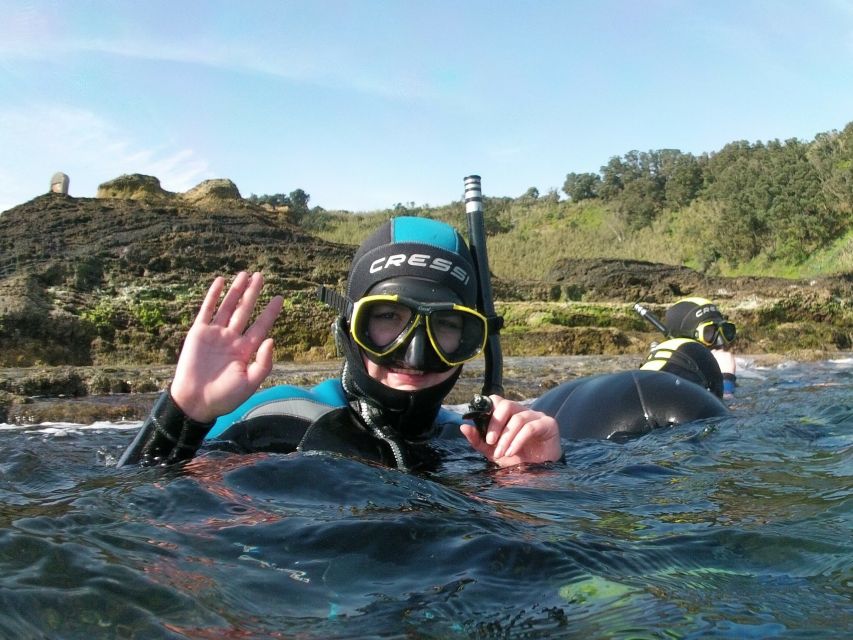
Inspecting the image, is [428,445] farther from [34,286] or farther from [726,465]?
[34,286]

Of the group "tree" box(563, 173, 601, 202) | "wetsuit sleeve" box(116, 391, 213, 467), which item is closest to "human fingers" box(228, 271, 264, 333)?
"wetsuit sleeve" box(116, 391, 213, 467)

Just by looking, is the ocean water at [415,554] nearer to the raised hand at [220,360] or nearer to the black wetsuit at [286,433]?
the black wetsuit at [286,433]

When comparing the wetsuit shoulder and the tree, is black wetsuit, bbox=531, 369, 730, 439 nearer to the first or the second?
the wetsuit shoulder

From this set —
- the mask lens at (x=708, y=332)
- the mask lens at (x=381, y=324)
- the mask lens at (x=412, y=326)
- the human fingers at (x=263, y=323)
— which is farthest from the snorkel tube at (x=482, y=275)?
the mask lens at (x=708, y=332)

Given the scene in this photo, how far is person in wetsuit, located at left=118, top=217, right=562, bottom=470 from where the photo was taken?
8.27ft

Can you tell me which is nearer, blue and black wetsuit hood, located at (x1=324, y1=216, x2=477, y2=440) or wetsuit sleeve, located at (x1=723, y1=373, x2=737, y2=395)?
blue and black wetsuit hood, located at (x1=324, y1=216, x2=477, y2=440)

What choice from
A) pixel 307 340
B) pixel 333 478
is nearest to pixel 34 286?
pixel 307 340

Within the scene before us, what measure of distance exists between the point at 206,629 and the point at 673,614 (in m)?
0.88

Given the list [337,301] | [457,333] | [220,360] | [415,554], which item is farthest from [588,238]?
[415,554]

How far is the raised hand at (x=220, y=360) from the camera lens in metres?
2.46

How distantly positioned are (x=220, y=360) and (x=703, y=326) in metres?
5.90

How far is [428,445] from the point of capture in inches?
127

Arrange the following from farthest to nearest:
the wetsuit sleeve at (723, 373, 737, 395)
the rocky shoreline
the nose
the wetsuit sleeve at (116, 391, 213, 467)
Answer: the rocky shoreline → the wetsuit sleeve at (723, 373, 737, 395) → the nose → the wetsuit sleeve at (116, 391, 213, 467)

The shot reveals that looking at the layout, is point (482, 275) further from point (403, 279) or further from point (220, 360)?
point (220, 360)
